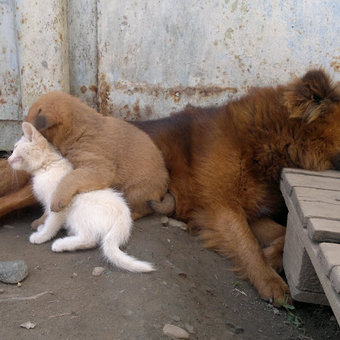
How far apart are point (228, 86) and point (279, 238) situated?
4.71 ft

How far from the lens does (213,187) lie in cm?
353

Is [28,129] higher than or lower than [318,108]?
lower

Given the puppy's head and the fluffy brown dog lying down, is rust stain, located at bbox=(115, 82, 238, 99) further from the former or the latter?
the puppy's head

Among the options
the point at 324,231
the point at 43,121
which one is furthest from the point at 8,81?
the point at 324,231

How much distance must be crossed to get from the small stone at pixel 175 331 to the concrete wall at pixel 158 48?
232 centimetres

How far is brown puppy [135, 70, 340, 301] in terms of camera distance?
3.34 meters

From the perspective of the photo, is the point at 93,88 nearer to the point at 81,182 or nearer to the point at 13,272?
the point at 81,182

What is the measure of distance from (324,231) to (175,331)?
87 centimetres

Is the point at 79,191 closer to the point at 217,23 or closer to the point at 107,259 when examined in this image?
the point at 107,259

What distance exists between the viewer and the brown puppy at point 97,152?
308cm

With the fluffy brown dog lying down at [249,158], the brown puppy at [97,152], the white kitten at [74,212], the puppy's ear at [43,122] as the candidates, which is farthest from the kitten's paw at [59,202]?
the puppy's ear at [43,122]

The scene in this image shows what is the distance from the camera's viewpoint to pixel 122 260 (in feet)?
9.00

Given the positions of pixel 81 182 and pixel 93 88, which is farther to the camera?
pixel 93 88

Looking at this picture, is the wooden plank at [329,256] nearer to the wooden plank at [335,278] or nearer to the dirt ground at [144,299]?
the wooden plank at [335,278]
